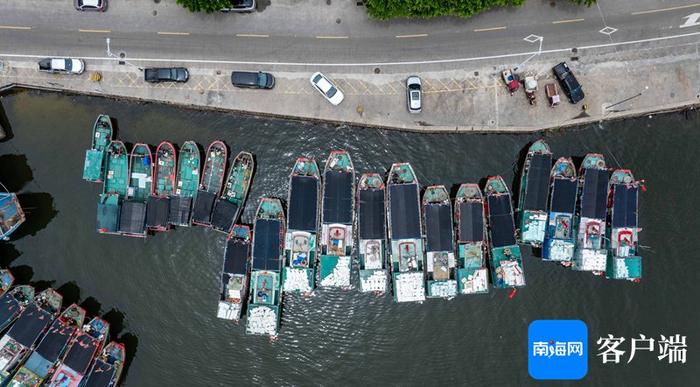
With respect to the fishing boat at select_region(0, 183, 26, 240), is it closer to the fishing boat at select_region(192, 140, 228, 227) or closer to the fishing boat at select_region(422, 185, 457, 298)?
the fishing boat at select_region(192, 140, 228, 227)

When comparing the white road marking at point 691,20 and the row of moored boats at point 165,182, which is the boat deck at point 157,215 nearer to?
the row of moored boats at point 165,182

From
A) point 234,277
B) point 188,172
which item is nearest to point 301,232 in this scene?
point 234,277

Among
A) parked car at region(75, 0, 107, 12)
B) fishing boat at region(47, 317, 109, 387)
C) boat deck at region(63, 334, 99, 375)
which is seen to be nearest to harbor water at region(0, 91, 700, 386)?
fishing boat at region(47, 317, 109, 387)

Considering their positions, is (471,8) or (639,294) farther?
(639,294)

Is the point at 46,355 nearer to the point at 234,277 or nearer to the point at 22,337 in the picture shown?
the point at 22,337

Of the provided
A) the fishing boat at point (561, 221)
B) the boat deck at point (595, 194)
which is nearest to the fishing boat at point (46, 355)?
the fishing boat at point (561, 221)

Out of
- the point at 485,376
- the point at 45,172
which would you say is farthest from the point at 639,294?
the point at 45,172

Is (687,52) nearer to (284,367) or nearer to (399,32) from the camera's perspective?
(399,32)
